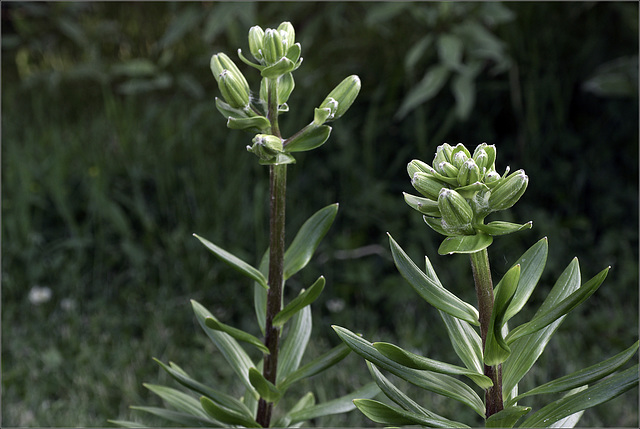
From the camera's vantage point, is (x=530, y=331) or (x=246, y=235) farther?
(x=246, y=235)

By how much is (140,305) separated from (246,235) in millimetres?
382

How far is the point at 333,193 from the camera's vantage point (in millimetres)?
2043

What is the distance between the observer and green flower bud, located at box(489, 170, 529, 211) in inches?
18.4

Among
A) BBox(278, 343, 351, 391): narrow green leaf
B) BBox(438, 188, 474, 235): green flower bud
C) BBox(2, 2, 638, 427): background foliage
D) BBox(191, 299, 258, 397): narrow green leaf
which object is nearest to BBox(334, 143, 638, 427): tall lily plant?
BBox(438, 188, 474, 235): green flower bud

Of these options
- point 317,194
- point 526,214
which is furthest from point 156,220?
point 526,214

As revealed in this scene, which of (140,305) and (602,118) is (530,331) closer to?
(140,305)

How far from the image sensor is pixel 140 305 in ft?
6.04

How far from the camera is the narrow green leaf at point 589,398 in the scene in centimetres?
48

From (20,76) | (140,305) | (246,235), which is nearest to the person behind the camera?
(140,305)

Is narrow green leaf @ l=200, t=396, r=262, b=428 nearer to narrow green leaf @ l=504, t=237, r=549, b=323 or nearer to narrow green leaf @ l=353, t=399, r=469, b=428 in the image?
narrow green leaf @ l=353, t=399, r=469, b=428

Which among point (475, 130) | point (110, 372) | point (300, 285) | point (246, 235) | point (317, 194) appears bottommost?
point (110, 372)

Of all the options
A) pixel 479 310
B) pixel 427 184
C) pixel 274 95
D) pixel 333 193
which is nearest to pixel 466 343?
pixel 479 310

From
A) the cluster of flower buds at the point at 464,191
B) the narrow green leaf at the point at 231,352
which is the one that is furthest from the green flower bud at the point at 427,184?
the narrow green leaf at the point at 231,352

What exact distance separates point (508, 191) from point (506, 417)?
17 centimetres
